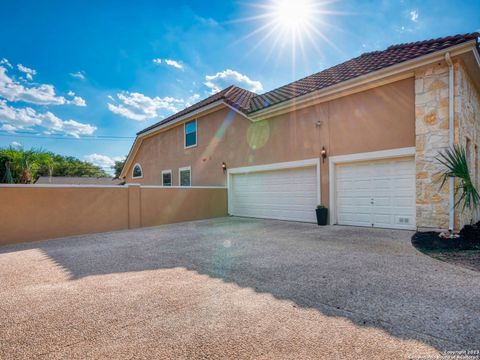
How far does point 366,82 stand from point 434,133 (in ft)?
8.30

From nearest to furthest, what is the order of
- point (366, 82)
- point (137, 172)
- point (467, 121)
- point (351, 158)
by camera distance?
point (467, 121) < point (366, 82) < point (351, 158) < point (137, 172)

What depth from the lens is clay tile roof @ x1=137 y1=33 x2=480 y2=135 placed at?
7.11 m

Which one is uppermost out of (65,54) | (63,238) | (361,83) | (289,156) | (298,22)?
(65,54)

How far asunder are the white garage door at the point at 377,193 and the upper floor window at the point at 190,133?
9.00 m

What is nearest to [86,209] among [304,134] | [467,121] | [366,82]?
[304,134]

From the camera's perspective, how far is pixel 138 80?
51.8ft

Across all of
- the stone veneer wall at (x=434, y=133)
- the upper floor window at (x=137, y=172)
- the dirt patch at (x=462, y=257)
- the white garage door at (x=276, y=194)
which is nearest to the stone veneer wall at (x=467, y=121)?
the stone veneer wall at (x=434, y=133)

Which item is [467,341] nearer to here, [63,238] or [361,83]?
[361,83]

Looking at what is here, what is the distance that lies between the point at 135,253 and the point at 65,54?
49.9 feet

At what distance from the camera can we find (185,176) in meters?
15.6

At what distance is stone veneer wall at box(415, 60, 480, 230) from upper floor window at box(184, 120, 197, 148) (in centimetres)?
1108

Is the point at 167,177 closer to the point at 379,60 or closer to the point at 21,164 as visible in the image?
the point at 21,164

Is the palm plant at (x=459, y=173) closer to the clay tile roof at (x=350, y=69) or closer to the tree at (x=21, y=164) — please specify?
the clay tile roof at (x=350, y=69)

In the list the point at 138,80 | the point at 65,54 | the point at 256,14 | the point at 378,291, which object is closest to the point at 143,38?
the point at 138,80
